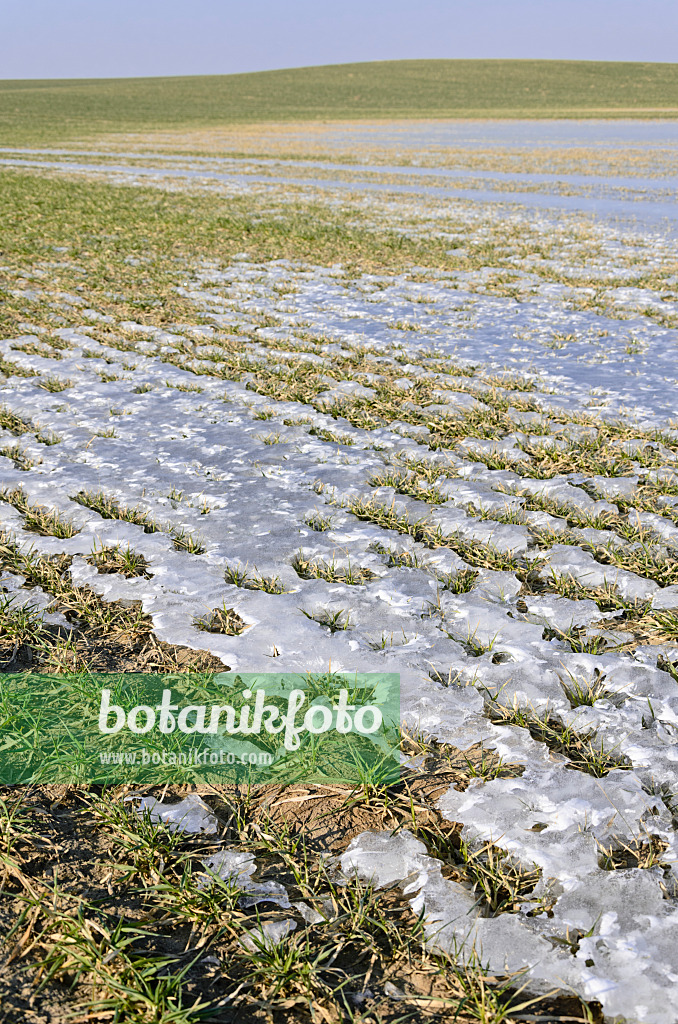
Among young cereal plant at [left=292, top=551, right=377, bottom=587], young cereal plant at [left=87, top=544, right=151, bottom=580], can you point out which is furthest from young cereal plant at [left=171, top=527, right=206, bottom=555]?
young cereal plant at [left=292, top=551, right=377, bottom=587]

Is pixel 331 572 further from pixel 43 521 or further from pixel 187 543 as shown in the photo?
pixel 43 521

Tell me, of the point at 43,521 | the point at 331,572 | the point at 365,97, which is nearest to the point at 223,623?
the point at 331,572

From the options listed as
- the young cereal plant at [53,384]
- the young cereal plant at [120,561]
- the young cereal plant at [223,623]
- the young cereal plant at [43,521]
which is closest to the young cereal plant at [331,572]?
the young cereal plant at [223,623]

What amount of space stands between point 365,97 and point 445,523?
95.8 m

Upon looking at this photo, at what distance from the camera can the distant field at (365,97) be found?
6350cm

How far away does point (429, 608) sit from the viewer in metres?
3.39

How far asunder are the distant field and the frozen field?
41.9m

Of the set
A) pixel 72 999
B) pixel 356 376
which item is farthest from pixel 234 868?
pixel 356 376

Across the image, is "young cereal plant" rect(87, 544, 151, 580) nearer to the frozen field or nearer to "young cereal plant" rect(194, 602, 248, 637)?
the frozen field

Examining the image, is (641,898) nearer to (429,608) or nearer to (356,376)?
(429,608)

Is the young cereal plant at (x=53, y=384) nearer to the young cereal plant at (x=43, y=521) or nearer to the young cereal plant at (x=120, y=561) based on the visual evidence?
the young cereal plant at (x=43, y=521)

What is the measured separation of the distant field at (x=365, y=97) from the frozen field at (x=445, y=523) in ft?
137

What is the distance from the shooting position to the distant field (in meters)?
63.5

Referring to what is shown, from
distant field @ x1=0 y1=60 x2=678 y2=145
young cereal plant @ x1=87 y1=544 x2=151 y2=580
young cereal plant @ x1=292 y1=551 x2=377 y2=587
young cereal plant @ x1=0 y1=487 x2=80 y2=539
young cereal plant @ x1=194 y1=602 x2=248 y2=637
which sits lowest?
young cereal plant @ x1=194 y1=602 x2=248 y2=637
